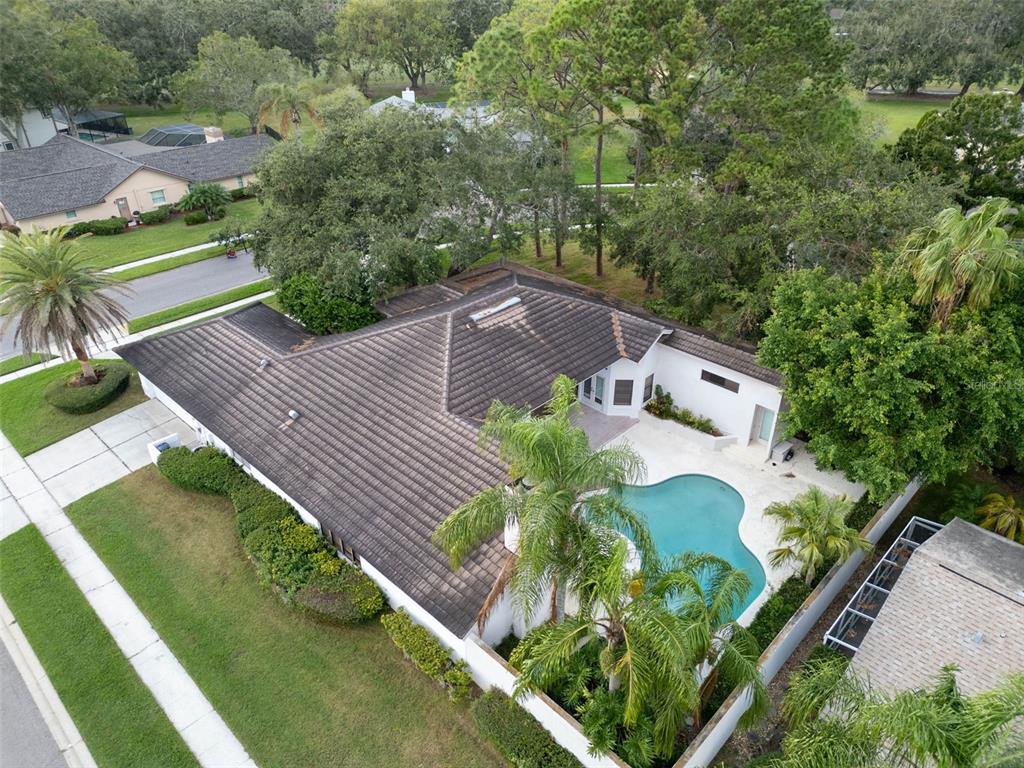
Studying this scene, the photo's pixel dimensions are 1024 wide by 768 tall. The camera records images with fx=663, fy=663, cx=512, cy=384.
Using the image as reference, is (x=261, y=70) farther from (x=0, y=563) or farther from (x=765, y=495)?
(x=765, y=495)

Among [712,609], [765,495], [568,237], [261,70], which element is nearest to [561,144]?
[568,237]

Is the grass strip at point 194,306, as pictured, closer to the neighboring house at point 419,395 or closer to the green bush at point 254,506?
the neighboring house at point 419,395

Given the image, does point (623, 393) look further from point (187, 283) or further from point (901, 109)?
point (901, 109)

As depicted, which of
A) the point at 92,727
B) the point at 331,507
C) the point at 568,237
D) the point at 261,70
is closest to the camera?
the point at 92,727

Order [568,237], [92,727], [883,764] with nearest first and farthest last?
1. [883,764]
2. [92,727]
3. [568,237]

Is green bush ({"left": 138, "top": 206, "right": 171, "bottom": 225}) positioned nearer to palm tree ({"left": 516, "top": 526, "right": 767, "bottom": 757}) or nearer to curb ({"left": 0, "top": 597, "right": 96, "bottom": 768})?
curb ({"left": 0, "top": 597, "right": 96, "bottom": 768})

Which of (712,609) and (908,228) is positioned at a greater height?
(908,228)

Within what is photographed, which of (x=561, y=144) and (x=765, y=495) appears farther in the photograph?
(x=561, y=144)
